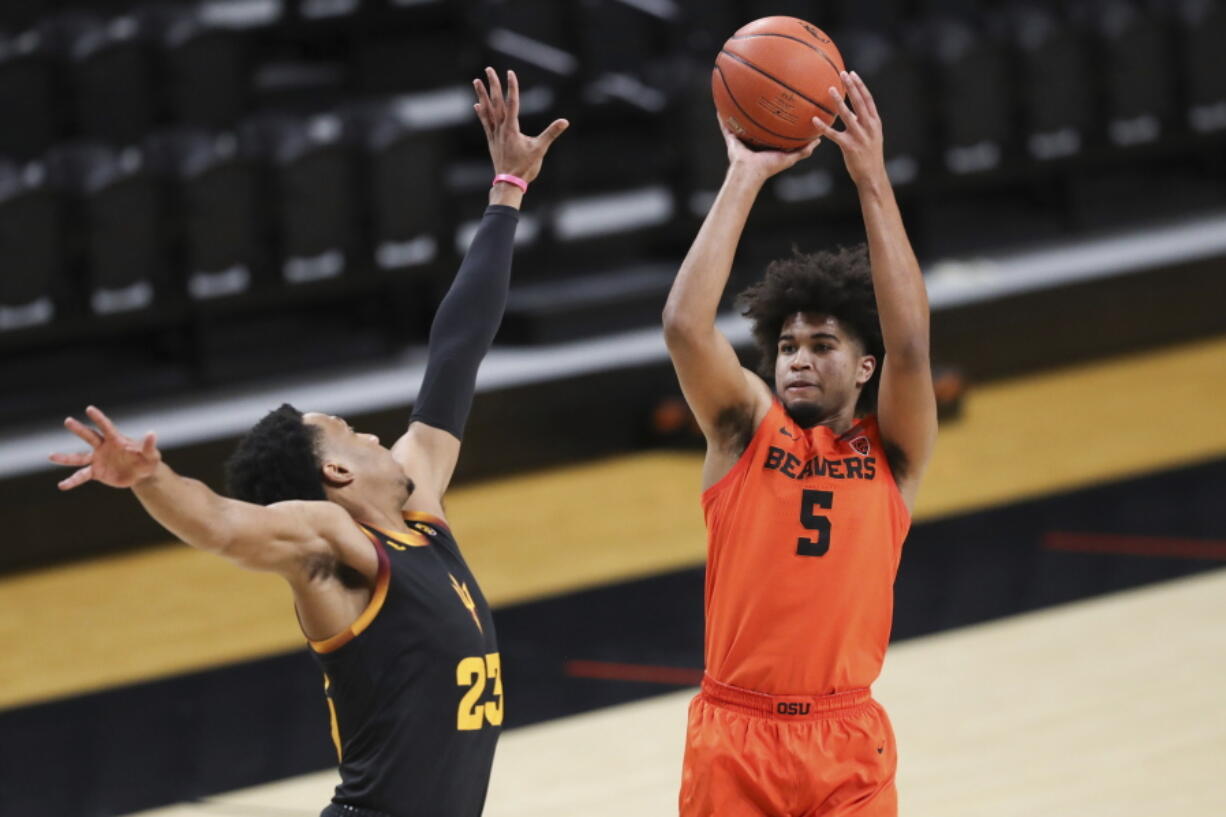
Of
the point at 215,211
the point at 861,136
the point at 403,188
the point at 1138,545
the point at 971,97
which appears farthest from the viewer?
the point at 971,97

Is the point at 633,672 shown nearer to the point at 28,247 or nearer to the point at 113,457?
the point at 28,247

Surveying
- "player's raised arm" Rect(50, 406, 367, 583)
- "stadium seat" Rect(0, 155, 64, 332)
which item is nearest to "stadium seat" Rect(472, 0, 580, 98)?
"stadium seat" Rect(0, 155, 64, 332)

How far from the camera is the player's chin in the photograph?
4.19m

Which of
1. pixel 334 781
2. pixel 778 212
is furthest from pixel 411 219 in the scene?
pixel 334 781

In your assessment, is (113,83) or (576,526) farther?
(113,83)

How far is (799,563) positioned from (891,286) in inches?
23.9

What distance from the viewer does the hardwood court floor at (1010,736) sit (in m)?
5.88

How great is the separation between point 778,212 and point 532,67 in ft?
5.21

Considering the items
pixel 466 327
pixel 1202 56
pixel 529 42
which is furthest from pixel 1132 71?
pixel 466 327

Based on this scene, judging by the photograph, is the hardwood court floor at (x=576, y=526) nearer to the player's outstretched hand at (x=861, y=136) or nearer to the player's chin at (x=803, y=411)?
the player's chin at (x=803, y=411)

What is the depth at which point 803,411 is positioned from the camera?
4191mm

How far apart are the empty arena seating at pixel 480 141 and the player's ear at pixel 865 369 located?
17.3 ft

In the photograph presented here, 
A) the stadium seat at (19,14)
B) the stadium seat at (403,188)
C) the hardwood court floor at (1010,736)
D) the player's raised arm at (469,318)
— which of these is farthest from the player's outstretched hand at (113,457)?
the stadium seat at (19,14)

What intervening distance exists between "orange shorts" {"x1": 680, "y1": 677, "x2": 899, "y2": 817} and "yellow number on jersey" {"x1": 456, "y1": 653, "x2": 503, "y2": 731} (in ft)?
1.76
